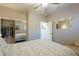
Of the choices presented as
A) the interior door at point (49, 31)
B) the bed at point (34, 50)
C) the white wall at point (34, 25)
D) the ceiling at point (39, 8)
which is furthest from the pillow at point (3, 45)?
the interior door at point (49, 31)

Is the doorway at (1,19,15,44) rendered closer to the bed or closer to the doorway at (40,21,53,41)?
the bed

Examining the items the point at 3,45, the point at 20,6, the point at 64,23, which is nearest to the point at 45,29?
the point at 64,23

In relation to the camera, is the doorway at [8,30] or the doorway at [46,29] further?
the doorway at [46,29]

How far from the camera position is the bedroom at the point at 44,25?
152 cm

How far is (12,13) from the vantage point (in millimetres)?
1555

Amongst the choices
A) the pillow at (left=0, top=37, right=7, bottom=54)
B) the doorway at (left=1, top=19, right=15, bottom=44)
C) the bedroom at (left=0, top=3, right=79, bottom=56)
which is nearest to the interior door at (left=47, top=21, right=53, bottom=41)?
the bedroom at (left=0, top=3, right=79, bottom=56)

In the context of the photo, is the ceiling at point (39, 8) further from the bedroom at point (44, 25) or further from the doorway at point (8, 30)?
the doorway at point (8, 30)

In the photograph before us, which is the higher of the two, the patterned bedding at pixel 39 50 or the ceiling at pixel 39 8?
the ceiling at pixel 39 8

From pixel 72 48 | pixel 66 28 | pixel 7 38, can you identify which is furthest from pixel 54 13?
pixel 7 38

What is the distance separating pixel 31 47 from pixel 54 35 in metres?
0.40

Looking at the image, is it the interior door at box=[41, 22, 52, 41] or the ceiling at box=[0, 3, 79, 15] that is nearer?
the ceiling at box=[0, 3, 79, 15]

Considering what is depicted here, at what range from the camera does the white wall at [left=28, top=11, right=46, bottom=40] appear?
166cm

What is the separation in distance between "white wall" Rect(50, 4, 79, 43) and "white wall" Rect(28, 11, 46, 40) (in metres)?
0.20

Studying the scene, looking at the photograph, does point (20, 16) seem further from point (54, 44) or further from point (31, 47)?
point (54, 44)
